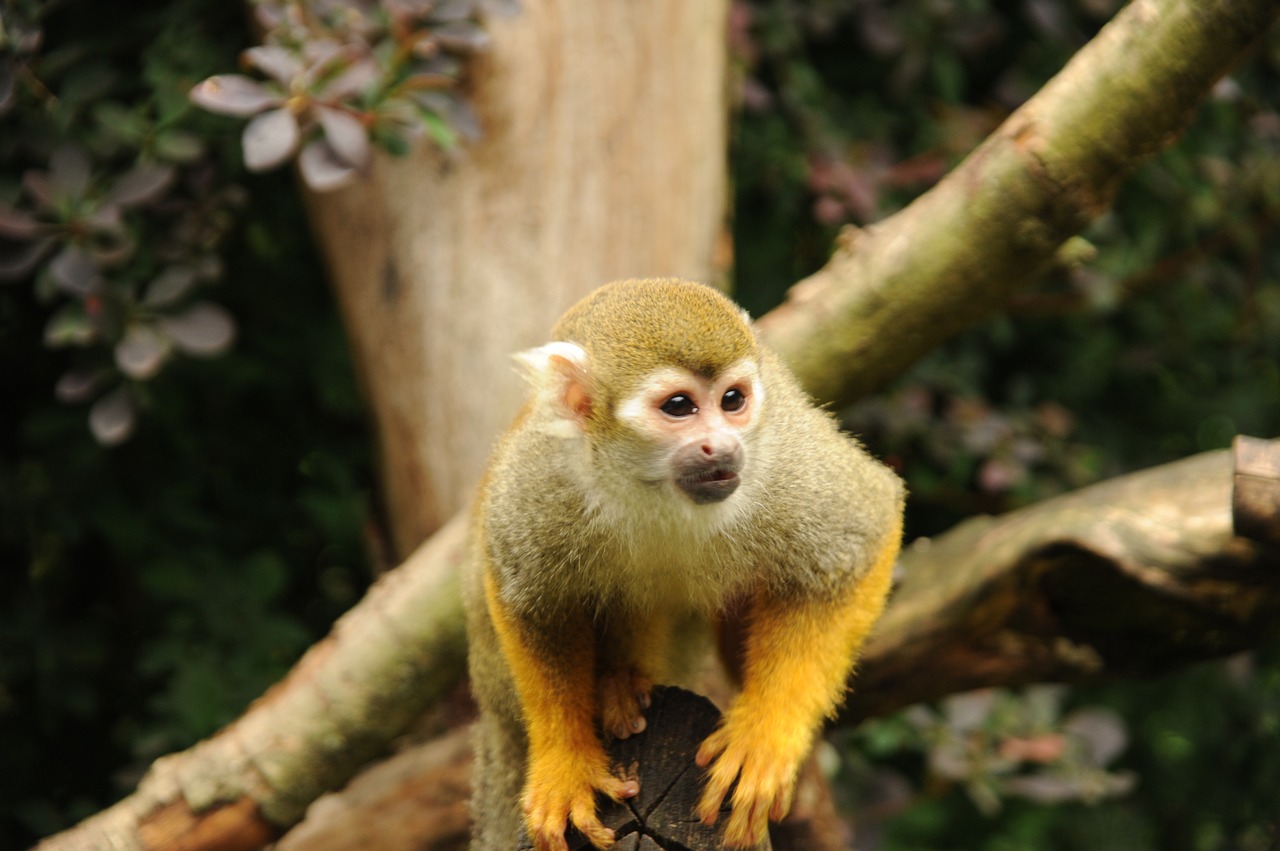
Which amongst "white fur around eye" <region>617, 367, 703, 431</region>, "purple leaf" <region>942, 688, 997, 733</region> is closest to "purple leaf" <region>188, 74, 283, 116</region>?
"white fur around eye" <region>617, 367, 703, 431</region>

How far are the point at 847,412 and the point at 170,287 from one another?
6.60 ft

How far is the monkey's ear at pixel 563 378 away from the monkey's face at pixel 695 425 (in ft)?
0.36

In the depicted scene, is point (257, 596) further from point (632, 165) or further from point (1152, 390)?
point (1152, 390)

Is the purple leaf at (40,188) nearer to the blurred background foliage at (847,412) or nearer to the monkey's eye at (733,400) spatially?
the blurred background foliage at (847,412)

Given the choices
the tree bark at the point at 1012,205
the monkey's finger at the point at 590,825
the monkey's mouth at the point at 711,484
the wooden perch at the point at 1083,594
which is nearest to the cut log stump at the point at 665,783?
the monkey's finger at the point at 590,825

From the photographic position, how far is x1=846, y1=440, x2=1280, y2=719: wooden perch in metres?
2.70

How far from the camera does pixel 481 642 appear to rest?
2.71m

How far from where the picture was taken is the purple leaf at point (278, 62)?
274 centimetres

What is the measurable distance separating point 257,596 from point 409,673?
31.0 inches

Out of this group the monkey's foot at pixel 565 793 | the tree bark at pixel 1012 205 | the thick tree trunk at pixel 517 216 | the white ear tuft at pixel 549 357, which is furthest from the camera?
the thick tree trunk at pixel 517 216

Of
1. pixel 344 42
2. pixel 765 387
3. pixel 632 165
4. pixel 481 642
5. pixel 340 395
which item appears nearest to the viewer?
pixel 765 387

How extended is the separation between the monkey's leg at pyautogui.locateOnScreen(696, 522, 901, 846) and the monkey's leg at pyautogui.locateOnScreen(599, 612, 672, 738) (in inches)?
7.7

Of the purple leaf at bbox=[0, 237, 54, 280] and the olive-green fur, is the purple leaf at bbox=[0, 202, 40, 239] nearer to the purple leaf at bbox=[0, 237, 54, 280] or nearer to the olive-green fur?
the purple leaf at bbox=[0, 237, 54, 280]

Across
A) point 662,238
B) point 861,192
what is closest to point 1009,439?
point 861,192
